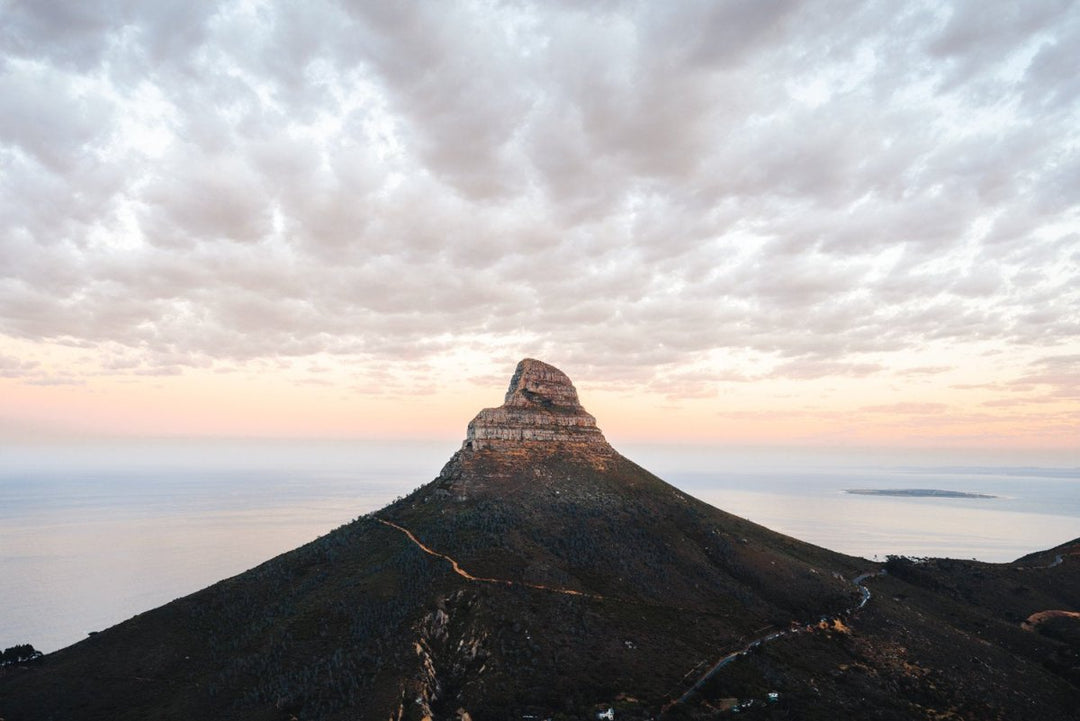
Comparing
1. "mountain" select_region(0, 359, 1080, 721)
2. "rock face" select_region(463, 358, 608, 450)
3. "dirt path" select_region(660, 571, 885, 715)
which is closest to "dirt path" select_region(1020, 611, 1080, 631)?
"mountain" select_region(0, 359, 1080, 721)

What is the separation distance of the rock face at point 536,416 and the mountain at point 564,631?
15.5 m

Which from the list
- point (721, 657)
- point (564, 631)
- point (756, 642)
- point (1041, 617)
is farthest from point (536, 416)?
point (1041, 617)

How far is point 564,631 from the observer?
97688 millimetres

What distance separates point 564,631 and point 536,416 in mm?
82235

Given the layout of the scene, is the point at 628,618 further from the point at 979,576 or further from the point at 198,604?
the point at 979,576

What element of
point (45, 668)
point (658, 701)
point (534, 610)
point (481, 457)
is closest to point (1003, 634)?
point (658, 701)

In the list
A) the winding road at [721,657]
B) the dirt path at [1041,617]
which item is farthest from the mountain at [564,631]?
the dirt path at [1041,617]

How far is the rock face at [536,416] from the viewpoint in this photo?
170 meters

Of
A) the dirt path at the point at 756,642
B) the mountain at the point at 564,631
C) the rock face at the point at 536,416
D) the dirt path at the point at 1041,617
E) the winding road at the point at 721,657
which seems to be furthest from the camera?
the rock face at the point at 536,416

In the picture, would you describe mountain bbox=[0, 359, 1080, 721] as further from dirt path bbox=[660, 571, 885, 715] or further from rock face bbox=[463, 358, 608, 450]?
rock face bbox=[463, 358, 608, 450]

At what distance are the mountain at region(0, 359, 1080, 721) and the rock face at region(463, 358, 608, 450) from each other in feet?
50.7

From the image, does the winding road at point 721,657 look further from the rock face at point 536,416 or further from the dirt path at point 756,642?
the rock face at point 536,416

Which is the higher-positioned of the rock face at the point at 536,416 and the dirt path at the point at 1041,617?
the rock face at the point at 536,416

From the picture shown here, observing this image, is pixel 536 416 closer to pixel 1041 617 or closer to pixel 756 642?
pixel 756 642
